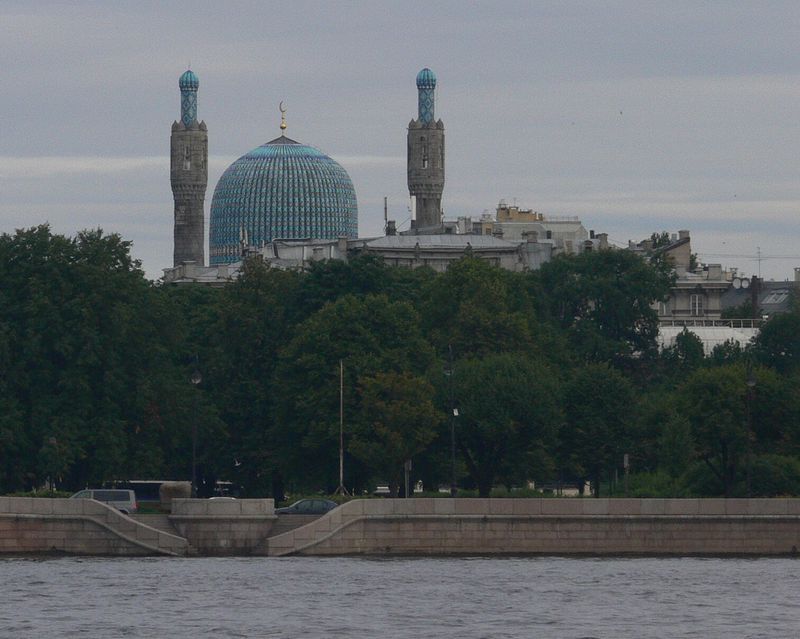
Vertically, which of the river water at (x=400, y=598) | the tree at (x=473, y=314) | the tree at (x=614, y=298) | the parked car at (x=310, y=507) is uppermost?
the tree at (x=614, y=298)

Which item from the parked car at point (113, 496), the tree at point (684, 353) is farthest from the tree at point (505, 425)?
the tree at point (684, 353)

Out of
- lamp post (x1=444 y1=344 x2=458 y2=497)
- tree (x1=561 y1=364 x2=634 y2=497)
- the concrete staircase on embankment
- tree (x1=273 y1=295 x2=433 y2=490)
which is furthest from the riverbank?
tree (x1=561 y1=364 x2=634 y2=497)

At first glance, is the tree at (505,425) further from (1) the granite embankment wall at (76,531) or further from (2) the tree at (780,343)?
(2) the tree at (780,343)

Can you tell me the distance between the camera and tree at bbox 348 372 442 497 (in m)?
106

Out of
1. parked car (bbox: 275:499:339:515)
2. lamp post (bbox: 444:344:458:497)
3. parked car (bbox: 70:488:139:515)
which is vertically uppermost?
lamp post (bbox: 444:344:458:497)

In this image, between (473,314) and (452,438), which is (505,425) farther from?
(473,314)

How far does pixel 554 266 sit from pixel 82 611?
10614cm

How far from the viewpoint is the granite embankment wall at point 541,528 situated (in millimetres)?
88562

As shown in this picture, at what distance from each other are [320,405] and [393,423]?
514cm

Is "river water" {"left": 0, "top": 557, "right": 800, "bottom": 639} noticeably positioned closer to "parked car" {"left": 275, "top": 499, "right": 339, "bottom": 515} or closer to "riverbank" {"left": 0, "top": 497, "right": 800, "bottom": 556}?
"riverbank" {"left": 0, "top": 497, "right": 800, "bottom": 556}

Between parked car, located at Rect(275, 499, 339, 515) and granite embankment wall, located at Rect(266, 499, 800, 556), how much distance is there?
5689 mm

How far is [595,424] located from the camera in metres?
113

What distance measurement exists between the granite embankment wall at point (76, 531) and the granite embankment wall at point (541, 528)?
4652mm

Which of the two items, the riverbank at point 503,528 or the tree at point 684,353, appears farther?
the tree at point 684,353
